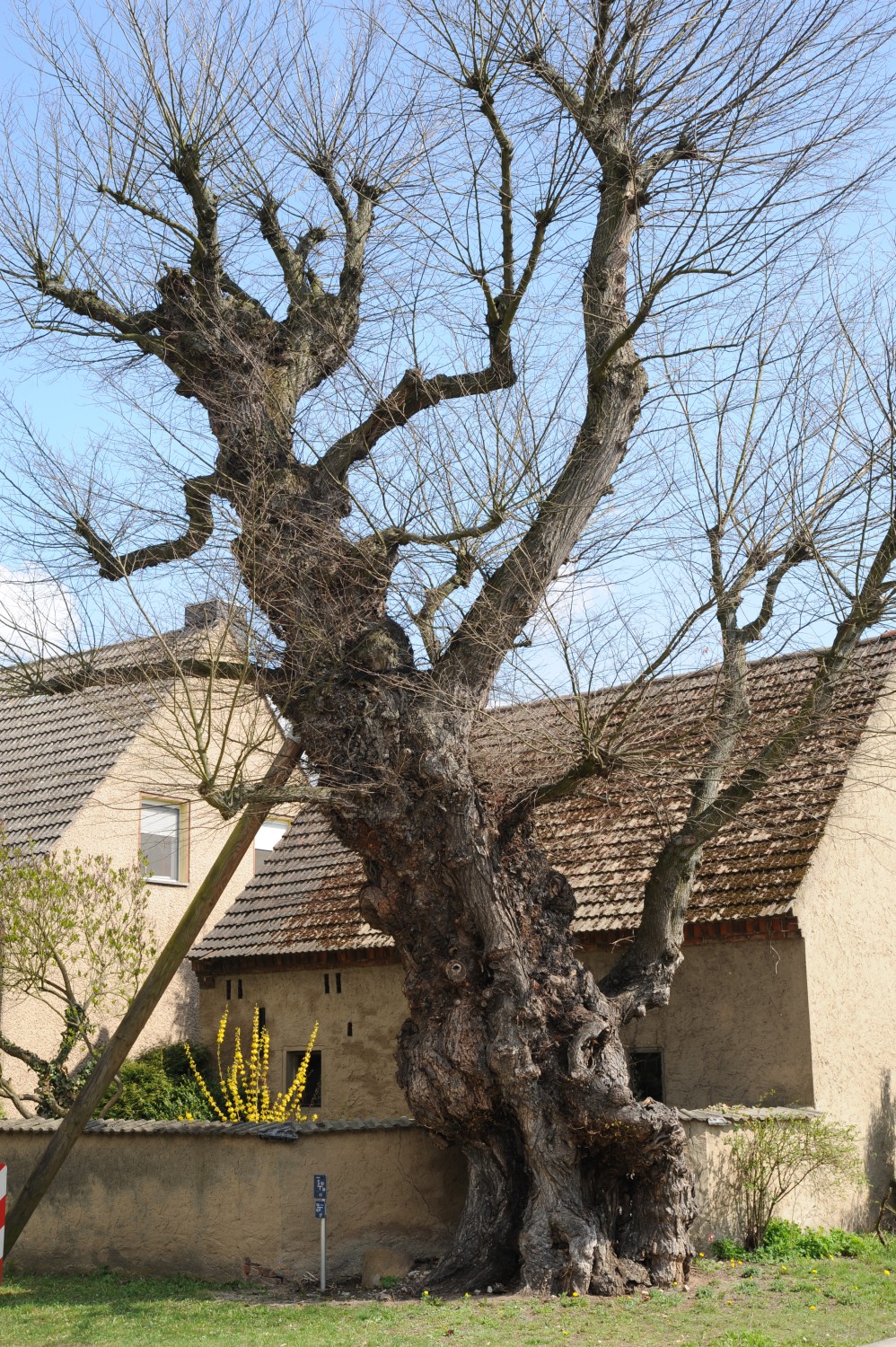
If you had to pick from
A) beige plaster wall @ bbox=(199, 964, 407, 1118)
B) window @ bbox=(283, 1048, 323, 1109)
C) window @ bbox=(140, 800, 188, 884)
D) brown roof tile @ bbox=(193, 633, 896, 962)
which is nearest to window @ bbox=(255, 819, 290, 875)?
brown roof tile @ bbox=(193, 633, 896, 962)

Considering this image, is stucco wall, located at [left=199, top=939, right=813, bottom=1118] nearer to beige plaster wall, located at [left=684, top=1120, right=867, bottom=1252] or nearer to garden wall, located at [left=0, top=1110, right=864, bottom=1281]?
beige plaster wall, located at [left=684, top=1120, right=867, bottom=1252]

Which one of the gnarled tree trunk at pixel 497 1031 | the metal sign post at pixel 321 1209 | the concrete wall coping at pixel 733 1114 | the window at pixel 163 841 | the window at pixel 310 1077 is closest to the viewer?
the gnarled tree trunk at pixel 497 1031

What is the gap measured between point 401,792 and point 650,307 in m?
4.62

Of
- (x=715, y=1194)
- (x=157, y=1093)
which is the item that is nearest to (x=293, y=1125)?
(x=715, y=1194)

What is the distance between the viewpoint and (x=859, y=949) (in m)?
14.2

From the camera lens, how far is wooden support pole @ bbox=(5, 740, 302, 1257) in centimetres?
1221

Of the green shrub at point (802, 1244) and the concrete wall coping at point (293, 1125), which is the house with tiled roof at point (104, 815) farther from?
the green shrub at point (802, 1244)

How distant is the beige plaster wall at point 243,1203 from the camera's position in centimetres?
1198

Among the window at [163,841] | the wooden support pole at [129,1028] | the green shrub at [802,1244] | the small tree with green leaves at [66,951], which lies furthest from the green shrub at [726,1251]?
the window at [163,841]

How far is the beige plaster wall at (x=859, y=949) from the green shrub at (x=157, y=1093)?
768 cm

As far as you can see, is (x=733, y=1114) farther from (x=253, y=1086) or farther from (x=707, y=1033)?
(x=253, y=1086)

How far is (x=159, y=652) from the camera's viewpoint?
37.4 ft

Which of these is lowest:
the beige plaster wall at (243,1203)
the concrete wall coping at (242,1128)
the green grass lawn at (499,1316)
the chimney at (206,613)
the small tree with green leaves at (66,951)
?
the green grass lawn at (499,1316)

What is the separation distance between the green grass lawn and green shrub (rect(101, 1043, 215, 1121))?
16.2 ft
